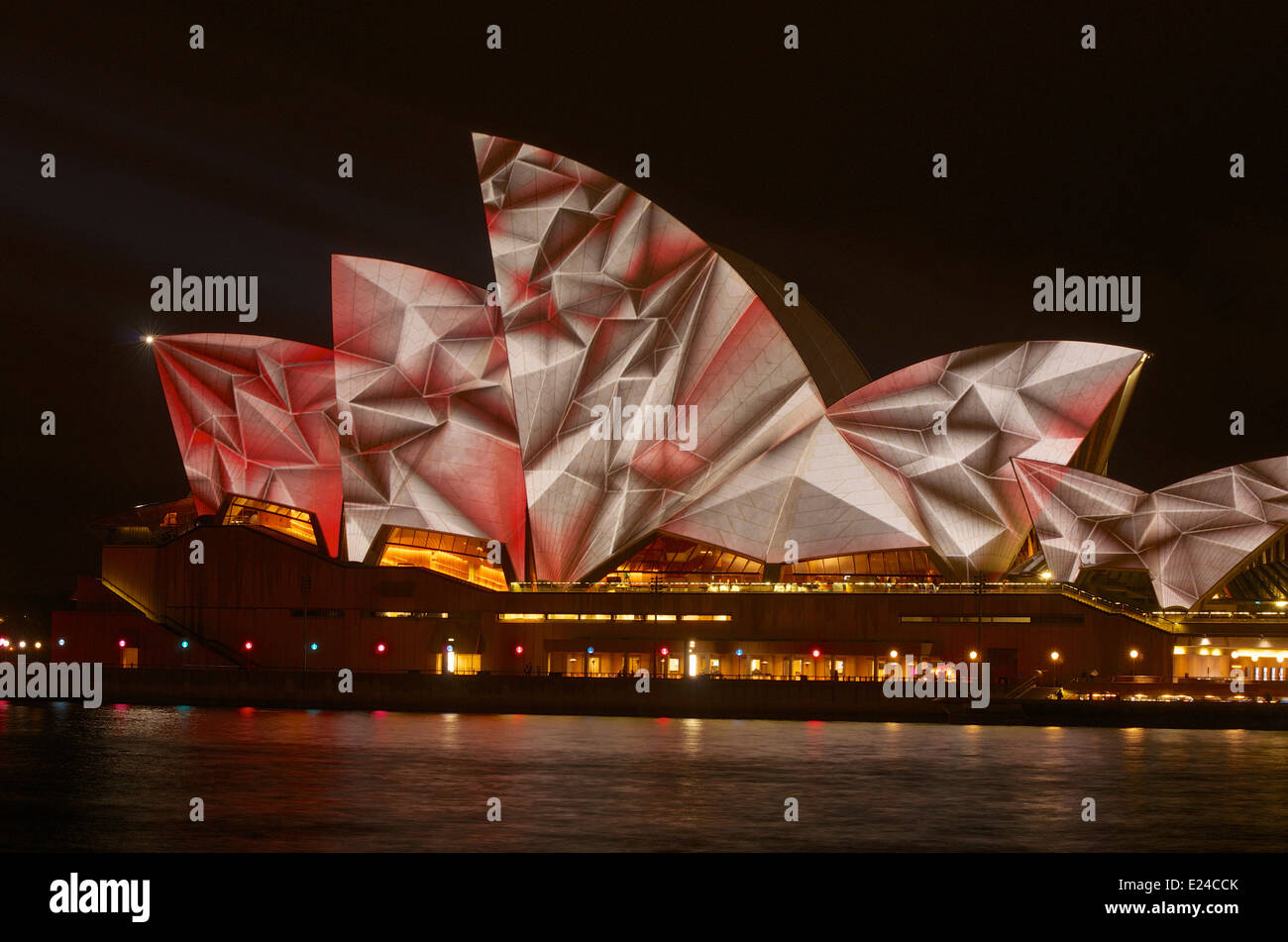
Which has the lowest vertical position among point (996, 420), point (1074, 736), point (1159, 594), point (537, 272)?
point (1074, 736)

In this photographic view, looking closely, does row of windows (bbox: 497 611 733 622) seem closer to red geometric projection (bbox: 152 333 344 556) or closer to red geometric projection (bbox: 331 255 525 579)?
red geometric projection (bbox: 331 255 525 579)

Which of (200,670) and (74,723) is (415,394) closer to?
(200,670)

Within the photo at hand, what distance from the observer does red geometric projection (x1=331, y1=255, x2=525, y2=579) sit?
239 feet

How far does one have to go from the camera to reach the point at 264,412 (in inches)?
3046

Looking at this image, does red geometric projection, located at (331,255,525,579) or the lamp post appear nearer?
red geometric projection, located at (331,255,525,579)

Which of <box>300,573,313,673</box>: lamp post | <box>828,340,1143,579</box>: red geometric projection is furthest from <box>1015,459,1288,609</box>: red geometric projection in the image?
<box>300,573,313,673</box>: lamp post

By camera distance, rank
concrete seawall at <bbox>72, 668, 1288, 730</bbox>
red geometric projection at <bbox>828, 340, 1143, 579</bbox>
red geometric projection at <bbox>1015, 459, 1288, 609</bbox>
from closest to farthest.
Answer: concrete seawall at <bbox>72, 668, 1288, 730</bbox>, red geometric projection at <bbox>1015, 459, 1288, 609</bbox>, red geometric projection at <bbox>828, 340, 1143, 579</bbox>

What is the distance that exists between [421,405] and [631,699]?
57.1 ft

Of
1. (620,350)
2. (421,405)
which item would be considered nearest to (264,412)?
(421,405)

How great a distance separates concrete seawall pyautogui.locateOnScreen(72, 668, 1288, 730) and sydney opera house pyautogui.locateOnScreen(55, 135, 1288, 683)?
391cm

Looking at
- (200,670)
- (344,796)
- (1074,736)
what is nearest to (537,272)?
(200,670)

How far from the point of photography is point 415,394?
242 ft
